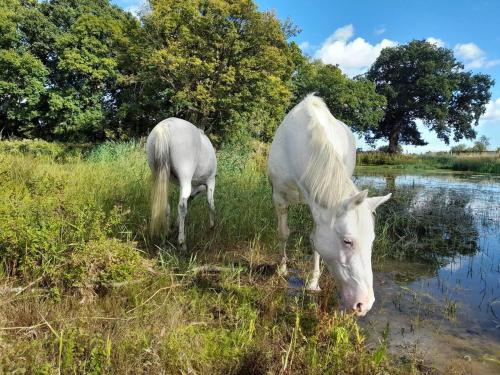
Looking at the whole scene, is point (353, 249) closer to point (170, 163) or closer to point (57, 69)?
point (170, 163)

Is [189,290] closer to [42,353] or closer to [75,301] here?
[75,301]

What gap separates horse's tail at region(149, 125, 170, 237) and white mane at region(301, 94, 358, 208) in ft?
6.54

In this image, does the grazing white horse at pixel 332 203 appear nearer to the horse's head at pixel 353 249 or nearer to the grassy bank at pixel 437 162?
the horse's head at pixel 353 249

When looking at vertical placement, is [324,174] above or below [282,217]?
above

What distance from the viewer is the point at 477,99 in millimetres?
38688

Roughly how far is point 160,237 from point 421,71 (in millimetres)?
40615

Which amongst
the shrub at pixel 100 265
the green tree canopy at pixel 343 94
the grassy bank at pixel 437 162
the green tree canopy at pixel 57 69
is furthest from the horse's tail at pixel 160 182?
the green tree canopy at pixel 343 94

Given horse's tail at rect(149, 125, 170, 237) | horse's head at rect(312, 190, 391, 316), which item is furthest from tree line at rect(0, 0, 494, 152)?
horse's head at rect(312, 190, 391, 316)

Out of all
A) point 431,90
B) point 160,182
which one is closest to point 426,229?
point 160,182

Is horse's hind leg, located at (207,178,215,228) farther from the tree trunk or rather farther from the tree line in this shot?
the tree trunk

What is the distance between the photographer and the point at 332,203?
2.54m

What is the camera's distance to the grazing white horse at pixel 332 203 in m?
2.32

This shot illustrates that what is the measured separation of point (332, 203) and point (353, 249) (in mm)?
358

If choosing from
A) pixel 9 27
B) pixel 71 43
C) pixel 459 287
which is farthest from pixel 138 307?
pixel 9 27
